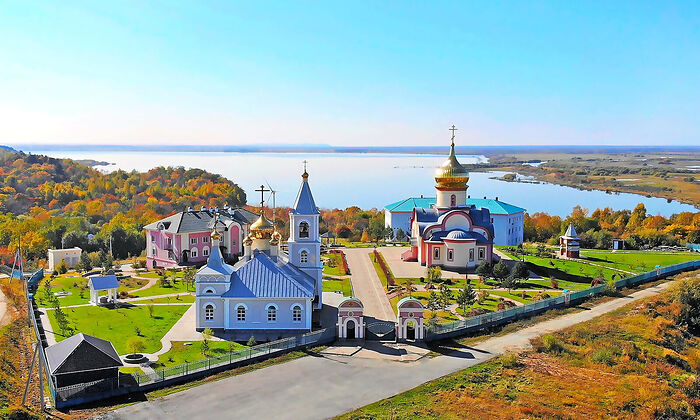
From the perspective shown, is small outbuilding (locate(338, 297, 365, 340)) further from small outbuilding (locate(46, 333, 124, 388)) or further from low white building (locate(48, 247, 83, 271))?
low white building (locate(48, 247, 83, 271))

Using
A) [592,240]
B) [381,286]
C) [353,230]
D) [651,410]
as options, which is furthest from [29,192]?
[651,410]

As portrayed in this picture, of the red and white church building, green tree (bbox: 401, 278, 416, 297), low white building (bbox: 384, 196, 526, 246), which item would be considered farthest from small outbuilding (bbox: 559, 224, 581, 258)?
green tree (bbox: 401, 278, 416, 297)

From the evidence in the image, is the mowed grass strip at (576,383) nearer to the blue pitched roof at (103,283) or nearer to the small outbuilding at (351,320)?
the small outbuilding at (351,320)

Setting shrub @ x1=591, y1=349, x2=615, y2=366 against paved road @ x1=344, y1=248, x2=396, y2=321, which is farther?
paved road @ x1=344, y1=248, x2=396, y2=321

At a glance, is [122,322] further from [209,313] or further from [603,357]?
[603,357]

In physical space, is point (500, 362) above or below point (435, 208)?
below

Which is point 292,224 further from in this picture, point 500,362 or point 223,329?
point 500,362
